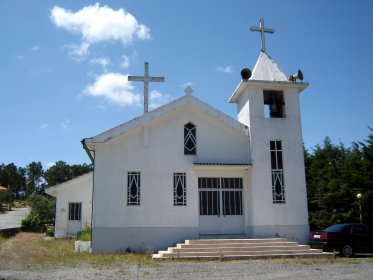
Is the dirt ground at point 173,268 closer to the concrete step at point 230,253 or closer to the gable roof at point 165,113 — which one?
the concrete step at point 230,253

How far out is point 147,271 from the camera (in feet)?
37.9

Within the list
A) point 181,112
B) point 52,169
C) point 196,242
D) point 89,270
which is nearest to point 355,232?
point 196,242

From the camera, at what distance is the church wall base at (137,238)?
1678cm

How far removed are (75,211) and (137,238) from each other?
1085 cm

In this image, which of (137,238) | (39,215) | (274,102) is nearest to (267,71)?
(274,102)

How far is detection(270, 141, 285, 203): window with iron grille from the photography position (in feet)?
59.7

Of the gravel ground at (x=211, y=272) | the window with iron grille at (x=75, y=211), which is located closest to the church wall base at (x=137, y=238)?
the gravel ground at (x=211, y=272)

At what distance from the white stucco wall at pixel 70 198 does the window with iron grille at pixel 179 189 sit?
10279 mm

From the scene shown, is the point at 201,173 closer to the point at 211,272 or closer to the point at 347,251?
the point at 347,251

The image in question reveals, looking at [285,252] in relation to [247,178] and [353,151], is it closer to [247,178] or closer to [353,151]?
[247,178]

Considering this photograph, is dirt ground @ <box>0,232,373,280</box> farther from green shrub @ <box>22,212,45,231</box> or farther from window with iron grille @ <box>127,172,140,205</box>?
green shrub @ <box>22,212,45,231</box>

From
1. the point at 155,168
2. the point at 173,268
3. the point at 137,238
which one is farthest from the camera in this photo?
the point at 155,168

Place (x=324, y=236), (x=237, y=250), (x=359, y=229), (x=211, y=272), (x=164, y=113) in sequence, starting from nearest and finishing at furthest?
(x=211, y=272), (x=237, y=250), (x=324, y=236), (x=359, y=229), (x=164, y=113)

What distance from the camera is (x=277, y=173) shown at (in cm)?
1844
